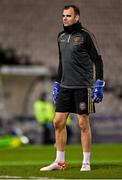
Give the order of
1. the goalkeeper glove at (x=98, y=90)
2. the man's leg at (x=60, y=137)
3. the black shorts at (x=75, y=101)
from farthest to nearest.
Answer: the man's leg at (x=60, y=137)
the black shorts at (x=75, y=101)
the goalkeeper glove at (x=98, y=90)

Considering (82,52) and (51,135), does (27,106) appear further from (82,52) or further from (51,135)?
(82,52)

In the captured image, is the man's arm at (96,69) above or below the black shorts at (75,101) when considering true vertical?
above

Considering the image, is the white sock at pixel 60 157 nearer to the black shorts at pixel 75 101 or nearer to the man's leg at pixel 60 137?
the man's leg at pixel 60 137

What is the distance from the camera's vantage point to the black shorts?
415 inches

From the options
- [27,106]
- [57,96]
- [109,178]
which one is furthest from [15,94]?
[109,178]

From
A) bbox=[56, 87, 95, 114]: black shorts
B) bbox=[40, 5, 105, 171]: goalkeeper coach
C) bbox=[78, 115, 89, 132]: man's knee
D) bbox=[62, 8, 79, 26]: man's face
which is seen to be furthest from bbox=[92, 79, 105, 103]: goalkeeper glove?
bbox=[62, 8, 79, 26]: man's face

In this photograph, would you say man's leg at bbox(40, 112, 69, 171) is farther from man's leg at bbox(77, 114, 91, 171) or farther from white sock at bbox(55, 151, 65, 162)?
man's leg at bbox(77, 114, 91, 171)

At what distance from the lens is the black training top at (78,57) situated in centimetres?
1048

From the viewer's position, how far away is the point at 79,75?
417 inches

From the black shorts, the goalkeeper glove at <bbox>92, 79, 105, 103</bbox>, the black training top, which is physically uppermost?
the black training top

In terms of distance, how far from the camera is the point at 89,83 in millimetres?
10617

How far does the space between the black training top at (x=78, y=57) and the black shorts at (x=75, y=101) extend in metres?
0.07

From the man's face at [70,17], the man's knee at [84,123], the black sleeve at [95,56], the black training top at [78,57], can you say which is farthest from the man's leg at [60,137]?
the man's face at [70,17]

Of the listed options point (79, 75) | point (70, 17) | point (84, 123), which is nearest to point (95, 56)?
point (79, 75)
